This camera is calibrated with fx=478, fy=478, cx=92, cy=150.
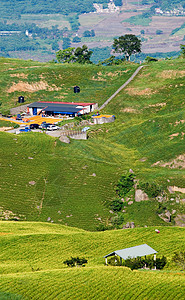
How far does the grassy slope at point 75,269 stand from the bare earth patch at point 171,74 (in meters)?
88.7

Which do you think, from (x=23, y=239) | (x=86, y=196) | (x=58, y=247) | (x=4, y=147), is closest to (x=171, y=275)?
(x=58, y=247)

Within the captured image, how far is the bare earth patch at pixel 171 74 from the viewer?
14588cm

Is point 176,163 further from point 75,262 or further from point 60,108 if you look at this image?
point 75,262

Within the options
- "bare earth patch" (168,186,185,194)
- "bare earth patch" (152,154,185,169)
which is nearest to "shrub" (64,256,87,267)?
"bare earth patch" (168,186,185,194)

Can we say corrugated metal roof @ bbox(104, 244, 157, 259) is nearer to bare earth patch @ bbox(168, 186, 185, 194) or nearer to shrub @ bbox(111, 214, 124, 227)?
shrub @ bbox(111, 214, 124, 227)

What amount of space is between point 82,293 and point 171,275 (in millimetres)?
9510

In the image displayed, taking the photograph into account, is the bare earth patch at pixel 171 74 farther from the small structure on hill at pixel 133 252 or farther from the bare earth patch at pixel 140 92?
the small structure on hill at pixel 133 252

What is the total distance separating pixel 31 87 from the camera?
149000mm

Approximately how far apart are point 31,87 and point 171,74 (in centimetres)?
4372

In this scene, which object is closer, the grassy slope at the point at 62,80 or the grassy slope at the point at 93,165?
the grassy slope at the point at 93,165

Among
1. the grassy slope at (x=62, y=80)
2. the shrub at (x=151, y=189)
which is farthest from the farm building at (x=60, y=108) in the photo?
the shrub at (x=151, y=189)

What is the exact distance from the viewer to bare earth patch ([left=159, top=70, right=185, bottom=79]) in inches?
5743

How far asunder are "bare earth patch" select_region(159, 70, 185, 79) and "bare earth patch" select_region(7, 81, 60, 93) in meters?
33.4

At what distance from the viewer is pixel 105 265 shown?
1971 inches
